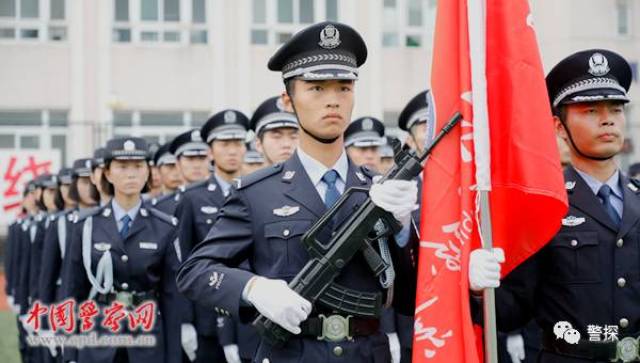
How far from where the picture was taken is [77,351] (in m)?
6.75

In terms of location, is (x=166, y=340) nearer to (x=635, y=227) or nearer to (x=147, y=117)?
(x=635, y=227)

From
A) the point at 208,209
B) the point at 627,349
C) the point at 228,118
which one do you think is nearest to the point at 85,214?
the point at 208,209

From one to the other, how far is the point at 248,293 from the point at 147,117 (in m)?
21.6

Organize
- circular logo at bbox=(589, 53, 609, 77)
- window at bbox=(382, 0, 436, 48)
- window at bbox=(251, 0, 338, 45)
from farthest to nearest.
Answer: window at bbox=(382, 0, 436, 48)
window at bbox=(251, 0, 338, 45)
circular logo at bbox=(589, 53, 609, 77)

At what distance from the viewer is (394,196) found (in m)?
3.53

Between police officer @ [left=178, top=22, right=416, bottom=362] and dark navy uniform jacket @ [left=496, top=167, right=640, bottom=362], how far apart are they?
491mm

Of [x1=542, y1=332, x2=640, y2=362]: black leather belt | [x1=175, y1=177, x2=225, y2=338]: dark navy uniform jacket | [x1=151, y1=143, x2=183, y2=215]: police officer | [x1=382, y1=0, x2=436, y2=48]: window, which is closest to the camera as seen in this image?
[x1=542, y1=332, x2=640, y2=362]: black leather belt

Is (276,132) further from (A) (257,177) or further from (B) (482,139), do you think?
(B) (482,139)

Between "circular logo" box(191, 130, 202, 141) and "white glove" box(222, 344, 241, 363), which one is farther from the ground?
"circular logo" box(191, 130, 202, 141)

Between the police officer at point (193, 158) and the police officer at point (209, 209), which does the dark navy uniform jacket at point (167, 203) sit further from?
the police officer at point (209, 209)

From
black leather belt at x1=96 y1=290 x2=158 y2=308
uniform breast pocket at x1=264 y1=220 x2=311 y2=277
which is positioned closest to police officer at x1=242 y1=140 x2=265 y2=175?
black leather belt at x1=96 y1=290 x2=158 y2=308

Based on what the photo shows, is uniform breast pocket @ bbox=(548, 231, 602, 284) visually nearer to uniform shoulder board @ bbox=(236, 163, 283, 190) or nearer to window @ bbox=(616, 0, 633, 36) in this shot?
uniform shoulder board @ bbox=(236, 163, 283, 190)

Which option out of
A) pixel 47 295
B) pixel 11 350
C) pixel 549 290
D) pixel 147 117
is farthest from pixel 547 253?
pixel 147 117

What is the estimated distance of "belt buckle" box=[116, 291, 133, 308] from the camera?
6691 mm
